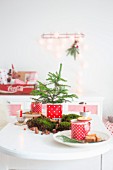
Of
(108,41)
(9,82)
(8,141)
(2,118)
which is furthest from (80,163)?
(108,41)

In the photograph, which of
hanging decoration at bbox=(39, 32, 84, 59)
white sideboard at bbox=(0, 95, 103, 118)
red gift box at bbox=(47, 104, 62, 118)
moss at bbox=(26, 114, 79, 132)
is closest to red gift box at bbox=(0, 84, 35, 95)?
white sideboard at bbox=(0, 95, 103, 118)

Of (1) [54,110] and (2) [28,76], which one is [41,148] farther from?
(2) [28,76]

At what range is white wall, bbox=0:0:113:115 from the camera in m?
3.79

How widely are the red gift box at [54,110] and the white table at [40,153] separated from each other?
30 centimetres

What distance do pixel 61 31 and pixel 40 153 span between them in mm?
2802

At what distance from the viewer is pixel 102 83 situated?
3.84 m

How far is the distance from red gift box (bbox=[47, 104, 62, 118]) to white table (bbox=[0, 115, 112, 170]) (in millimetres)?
296

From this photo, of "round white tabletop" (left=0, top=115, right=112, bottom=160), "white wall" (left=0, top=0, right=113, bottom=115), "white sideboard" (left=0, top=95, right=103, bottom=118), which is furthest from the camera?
"white wall" (left=0, top=0, right=113, bottom=115)

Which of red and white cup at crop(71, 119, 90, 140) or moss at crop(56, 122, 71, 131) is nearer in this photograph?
red and white cup at crop(71, 119, 90, 140)

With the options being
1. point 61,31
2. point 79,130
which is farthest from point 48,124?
point 61,31

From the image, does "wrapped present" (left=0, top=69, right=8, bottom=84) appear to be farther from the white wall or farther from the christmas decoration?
the christmas decoration

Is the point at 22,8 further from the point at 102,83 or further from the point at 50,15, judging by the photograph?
the point at 102,83

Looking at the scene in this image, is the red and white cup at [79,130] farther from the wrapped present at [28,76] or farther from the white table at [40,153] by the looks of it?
the wrapped present at [28,76]

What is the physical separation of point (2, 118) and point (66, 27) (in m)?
2.00
